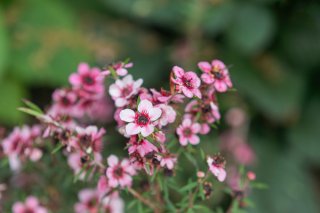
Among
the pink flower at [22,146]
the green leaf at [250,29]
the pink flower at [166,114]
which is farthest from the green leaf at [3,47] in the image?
the pink flower at [166,114]

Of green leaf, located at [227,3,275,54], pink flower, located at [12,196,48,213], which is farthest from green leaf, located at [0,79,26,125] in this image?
pink flower, located at [12,196,48,213]

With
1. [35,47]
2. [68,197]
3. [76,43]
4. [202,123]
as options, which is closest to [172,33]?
[76,43]

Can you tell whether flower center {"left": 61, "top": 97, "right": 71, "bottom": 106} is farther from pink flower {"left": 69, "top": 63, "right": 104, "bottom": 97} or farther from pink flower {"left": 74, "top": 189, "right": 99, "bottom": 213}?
pink flower {"left": 74, "top": 189, "right": 99, "bottom": 213}

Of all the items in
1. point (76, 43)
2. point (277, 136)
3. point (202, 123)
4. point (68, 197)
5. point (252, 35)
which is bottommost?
point (277, 136)

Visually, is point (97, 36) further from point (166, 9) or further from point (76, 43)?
point (166, 9)

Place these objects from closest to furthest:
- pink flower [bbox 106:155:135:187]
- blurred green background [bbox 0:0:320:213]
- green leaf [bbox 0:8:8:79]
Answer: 1. pink flower [bbox 106:155:135:187]
2. green leaf [bbox 0:8:8:79]
3. blurred green background [bbox 0:0:320:213]

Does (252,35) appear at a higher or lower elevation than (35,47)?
higher

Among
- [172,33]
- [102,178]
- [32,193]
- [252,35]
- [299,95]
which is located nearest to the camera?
[102,178]
